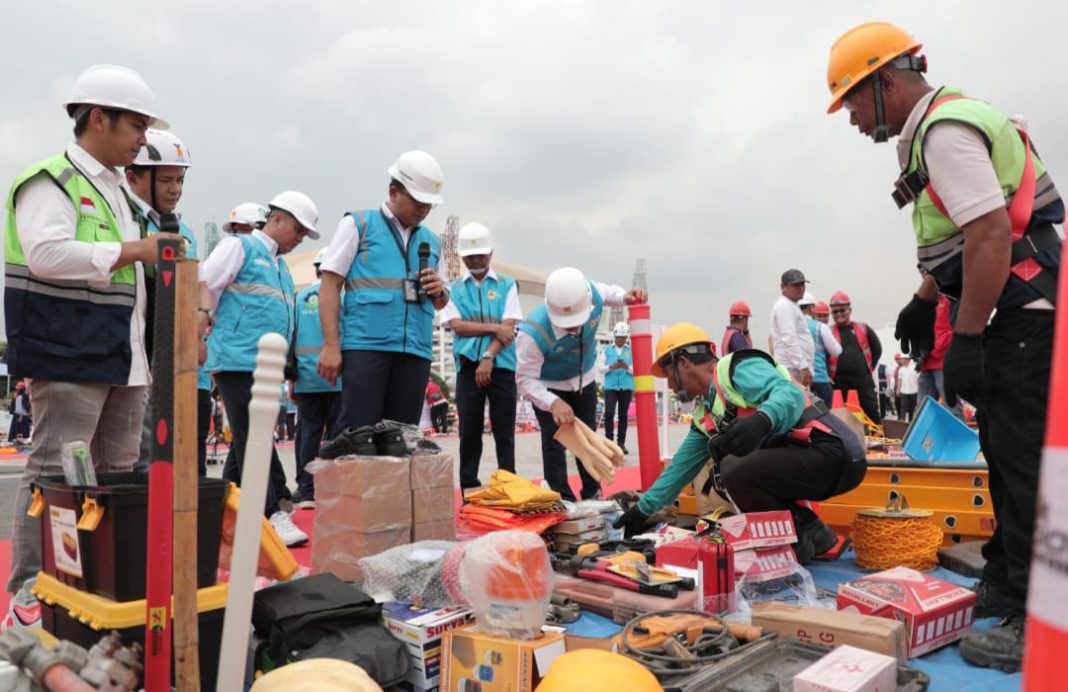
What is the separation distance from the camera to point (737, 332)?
8.94 metres

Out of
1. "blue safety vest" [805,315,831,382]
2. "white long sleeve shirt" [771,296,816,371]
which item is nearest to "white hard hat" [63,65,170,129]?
"white long sleeve shirt" [771,296,816,371]

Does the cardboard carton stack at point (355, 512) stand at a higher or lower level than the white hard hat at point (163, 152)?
lower

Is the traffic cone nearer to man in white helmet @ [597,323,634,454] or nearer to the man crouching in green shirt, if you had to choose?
the man crouching in green shirt

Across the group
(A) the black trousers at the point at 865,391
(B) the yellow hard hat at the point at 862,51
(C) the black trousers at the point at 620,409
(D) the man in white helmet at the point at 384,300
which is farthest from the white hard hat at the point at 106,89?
(C) the black trousers at the point at 620,409

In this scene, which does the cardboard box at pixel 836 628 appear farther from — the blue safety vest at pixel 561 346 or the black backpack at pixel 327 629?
the blue safety vest at pixel 561 346

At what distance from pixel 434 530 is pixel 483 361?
79.6 inches

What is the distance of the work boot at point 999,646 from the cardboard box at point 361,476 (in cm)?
202


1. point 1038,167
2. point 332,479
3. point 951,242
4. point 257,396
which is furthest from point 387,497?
point 1038,167

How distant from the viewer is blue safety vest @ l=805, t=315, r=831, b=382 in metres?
7.98

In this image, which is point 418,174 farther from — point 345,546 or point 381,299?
point 345,546

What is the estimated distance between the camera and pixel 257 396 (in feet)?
4.17

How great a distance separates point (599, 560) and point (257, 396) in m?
2.02

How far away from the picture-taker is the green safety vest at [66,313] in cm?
242

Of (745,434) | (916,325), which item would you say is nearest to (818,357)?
(916,325)
